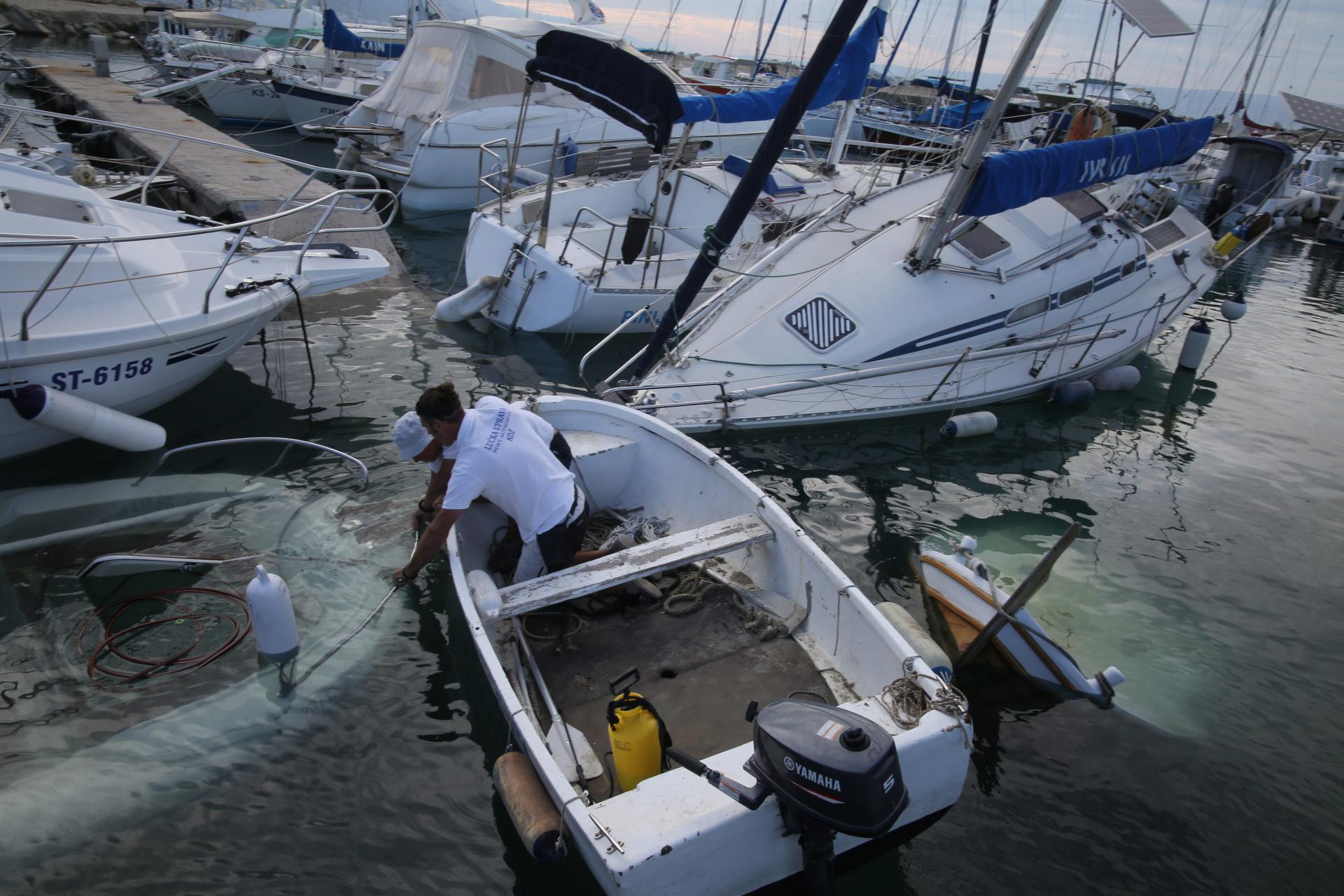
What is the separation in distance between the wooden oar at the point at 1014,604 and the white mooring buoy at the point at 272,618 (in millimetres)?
4277

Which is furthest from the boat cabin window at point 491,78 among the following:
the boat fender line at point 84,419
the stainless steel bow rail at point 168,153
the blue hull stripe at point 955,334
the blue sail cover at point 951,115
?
the blue sail cover at point 951,115

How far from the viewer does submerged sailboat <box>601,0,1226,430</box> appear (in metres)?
8.35

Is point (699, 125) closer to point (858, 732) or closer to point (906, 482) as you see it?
point (906, 482)

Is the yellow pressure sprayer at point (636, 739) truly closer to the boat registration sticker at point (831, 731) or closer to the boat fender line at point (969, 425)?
the boat registration sticker at point (831, 731)

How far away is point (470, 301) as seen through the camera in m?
10.6

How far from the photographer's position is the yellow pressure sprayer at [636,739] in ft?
11.8

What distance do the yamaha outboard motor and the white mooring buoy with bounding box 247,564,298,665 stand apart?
282 cm

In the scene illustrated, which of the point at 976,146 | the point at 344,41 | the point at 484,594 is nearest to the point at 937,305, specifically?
the point at 976,146

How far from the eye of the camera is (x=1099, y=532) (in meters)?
7.53

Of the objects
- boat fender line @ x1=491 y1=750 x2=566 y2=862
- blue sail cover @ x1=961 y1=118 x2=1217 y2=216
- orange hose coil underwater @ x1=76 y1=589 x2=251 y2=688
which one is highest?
blue sail cover @ x1=961 y1=118 x2=1217 y2=216

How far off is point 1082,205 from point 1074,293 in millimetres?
1330

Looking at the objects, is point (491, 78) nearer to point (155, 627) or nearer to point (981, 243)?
point (981, 243)

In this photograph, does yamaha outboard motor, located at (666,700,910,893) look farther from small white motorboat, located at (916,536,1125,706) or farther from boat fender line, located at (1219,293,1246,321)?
boat fender line, located at (1219,293,1246,321)

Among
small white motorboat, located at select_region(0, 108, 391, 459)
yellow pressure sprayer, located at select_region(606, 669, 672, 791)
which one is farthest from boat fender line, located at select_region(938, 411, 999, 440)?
small white motorboat, located at select_region(0, 108, 391, 459)
